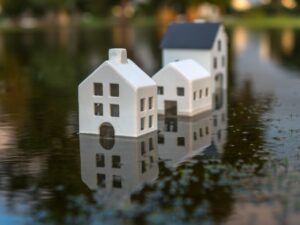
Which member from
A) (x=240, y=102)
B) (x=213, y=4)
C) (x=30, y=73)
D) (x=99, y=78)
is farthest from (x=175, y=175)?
(x=213, y=4)

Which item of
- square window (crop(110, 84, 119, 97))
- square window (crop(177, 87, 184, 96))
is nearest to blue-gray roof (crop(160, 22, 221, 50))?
square window (crop(177, 87, 184, 96))

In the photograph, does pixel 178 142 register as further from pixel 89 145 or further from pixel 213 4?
pixel 213 4

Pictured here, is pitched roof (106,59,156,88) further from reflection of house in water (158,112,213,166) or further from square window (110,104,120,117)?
reflection of house in water (158,112,213,166)

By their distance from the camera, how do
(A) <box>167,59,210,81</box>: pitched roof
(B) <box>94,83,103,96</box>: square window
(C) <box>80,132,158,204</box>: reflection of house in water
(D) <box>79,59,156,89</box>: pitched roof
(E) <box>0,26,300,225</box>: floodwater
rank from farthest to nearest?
(A) <box>167,59,210,81</box>: pitched roof, (B) <box>94,83,103,96</box>: square window, (D) <box>79,59,156,89</box>: pitched roof, (C) <box>80,132,158,204</box>: reflection of house in water, (E) <box>0,26,300,225</box>: floodwater

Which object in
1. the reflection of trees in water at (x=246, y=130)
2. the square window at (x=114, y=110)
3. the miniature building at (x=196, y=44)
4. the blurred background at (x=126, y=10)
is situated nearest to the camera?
the reflection of trees in water at (x=246, y=130)

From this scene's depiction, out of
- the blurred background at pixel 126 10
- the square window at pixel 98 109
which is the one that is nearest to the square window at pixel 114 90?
the square window at pixel 98 109

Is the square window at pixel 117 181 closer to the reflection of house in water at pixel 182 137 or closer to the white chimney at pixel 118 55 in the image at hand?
the reflection of house in water at pixel 182 137
